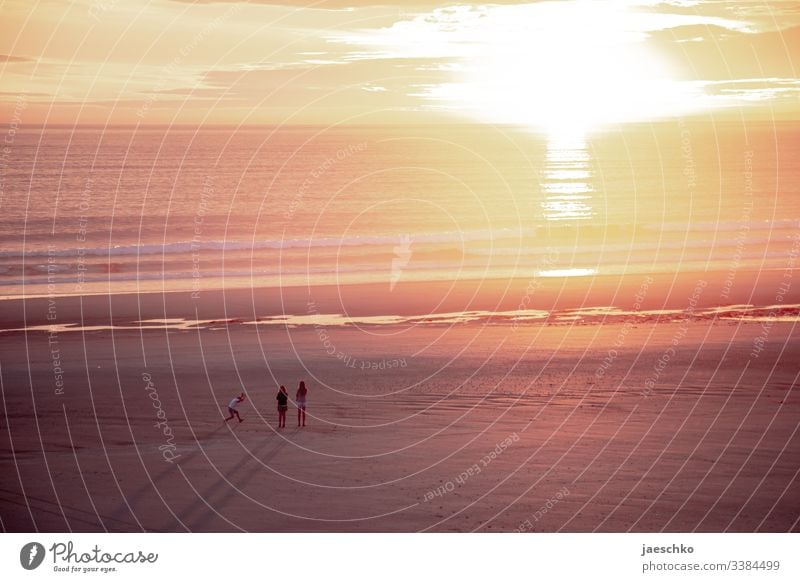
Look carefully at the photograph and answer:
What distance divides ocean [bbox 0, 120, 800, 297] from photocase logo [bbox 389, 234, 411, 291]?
122 mm

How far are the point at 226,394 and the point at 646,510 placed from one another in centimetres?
1332

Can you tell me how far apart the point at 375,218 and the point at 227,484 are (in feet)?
172

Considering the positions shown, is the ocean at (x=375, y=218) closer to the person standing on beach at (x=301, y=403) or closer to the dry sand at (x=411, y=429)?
the dry sand at (x=411, y=429)

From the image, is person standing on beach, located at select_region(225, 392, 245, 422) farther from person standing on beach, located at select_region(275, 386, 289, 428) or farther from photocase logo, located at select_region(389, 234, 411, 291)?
photocase logo, located at select_region(389, 234, 411, 291)

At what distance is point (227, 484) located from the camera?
19.6 meters

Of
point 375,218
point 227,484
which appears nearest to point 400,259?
point 375,218

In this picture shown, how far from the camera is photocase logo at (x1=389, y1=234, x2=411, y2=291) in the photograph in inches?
1781

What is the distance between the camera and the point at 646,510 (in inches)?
719
